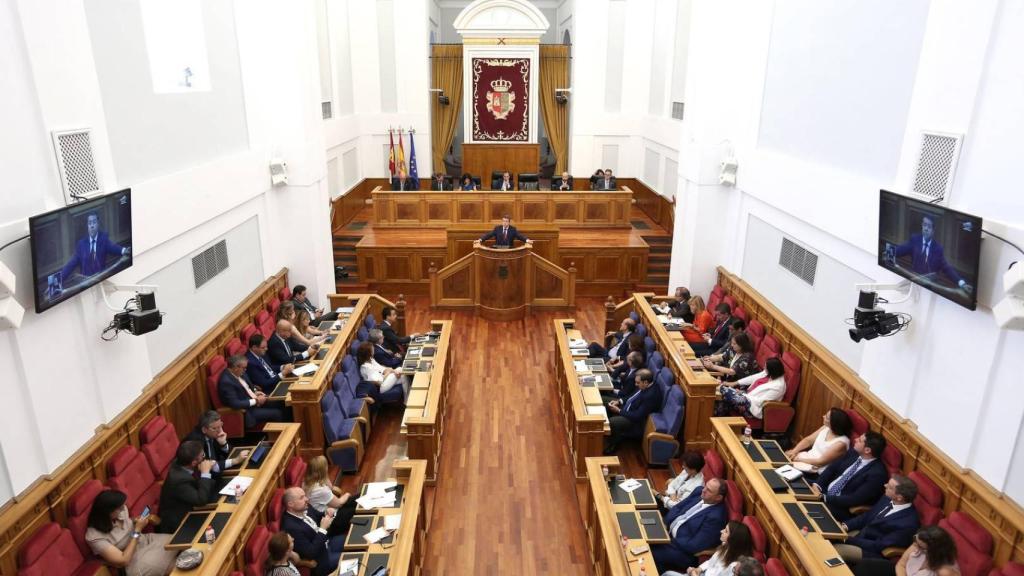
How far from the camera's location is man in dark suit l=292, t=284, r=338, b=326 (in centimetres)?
833

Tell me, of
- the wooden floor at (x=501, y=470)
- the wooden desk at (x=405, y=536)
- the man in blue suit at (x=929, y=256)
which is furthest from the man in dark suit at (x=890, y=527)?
the wooden desk at (x=405, y=536)

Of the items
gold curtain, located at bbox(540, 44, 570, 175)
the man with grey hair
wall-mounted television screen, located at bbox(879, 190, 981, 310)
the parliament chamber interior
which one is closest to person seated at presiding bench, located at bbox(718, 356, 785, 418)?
the parliament chamber interior

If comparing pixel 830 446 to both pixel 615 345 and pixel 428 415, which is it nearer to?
pixel 615 345

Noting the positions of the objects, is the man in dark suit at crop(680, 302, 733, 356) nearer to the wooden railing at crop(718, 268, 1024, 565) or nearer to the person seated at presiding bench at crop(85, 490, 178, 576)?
the wooden railing at crop(718, 268, 1024, 565)

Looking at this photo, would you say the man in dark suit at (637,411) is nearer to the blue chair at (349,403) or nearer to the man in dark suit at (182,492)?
the blue chair at (349,403)

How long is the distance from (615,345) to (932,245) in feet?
14.6

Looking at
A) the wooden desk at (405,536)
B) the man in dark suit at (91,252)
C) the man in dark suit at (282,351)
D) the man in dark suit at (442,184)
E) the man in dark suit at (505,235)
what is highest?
the man in dark suit at (91,252)

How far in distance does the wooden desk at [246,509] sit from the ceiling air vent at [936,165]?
212 inches

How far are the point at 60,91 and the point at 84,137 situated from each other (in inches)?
13.9

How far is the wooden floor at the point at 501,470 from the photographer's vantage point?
5.18 m

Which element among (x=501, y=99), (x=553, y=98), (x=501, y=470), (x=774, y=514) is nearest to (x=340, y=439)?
(x=501, y=470)

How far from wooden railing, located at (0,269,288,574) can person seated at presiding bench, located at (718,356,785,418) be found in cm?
535

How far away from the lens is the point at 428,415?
19.5ft

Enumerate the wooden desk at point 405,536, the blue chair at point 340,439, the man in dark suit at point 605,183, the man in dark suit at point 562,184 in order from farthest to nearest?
the man in dark suit at point 605,183, the man in dark suit at point 562,184, the blue chair at point 340,439, the wooden desk at point 405,536
